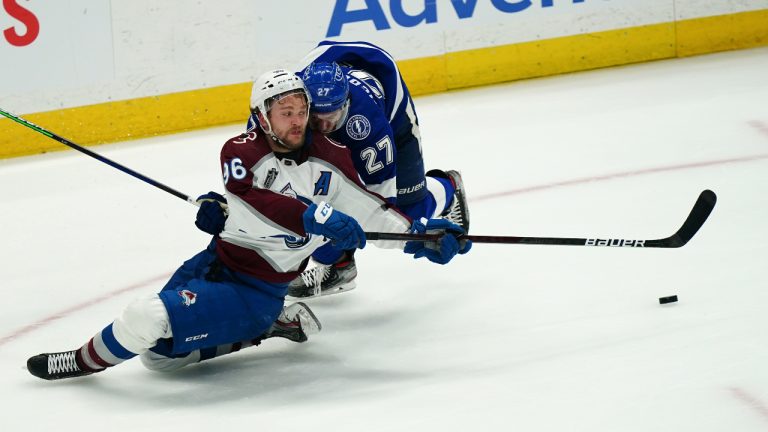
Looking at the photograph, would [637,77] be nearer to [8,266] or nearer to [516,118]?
[516,118]

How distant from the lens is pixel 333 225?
3.10 m

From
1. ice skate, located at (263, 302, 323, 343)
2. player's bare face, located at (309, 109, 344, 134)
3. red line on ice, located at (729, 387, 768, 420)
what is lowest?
red line on ice, located at (729, 387, 768, 420)

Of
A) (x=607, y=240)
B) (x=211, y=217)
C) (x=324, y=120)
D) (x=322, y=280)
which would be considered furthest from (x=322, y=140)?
(x=607, y=240)

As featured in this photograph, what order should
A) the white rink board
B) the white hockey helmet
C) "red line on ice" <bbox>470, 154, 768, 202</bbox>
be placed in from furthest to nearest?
the white rink board < "red line on ice" <bbox>470, 154, 768, 202</bbox> < the white hockey helmet

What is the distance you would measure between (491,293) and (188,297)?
113cm

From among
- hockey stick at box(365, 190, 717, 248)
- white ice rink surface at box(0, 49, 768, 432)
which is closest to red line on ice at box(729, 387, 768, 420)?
white ice rink surface at box(0, 49, 768, 432)

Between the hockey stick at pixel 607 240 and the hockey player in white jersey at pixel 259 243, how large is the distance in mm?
65

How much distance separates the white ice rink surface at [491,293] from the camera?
3.00 m

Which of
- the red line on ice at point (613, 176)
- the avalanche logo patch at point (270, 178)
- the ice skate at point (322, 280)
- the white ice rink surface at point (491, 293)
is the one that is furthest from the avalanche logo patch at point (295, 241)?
the red line on ice at point (613, 176)

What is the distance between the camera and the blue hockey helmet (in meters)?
3.36

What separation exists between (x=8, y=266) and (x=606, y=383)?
2.56 m

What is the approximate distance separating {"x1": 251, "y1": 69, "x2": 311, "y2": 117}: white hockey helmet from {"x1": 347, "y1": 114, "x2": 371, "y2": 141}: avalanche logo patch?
383 mm

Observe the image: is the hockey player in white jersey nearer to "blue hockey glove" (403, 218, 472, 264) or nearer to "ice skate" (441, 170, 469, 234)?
Answer: "blue hockey glove" (403, 218, 472, 264)

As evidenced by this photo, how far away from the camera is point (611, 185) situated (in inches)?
195
